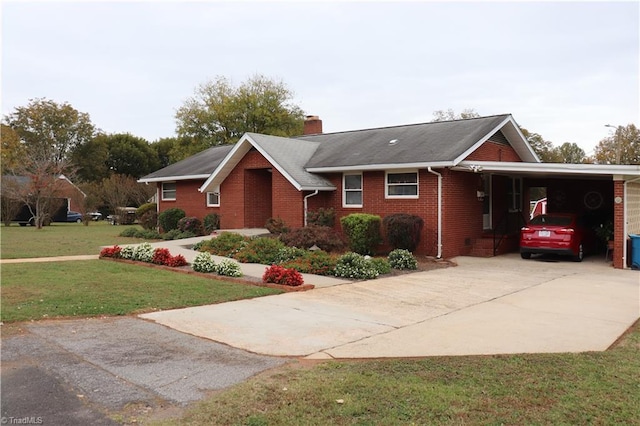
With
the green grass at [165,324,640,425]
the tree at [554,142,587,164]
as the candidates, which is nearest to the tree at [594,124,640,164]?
the tree at [554,142,587,164]

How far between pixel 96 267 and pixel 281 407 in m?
10.4

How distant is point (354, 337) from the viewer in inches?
279

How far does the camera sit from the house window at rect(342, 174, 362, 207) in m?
19.4

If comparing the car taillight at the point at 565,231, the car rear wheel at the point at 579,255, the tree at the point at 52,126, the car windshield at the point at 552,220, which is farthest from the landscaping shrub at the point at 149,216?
the tree at the point at 52,126

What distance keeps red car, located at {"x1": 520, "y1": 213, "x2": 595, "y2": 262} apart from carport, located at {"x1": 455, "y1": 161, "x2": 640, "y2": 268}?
1122 mm

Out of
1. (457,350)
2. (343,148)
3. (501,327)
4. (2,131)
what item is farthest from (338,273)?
(2,131)

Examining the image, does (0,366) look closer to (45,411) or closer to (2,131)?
(45,411)

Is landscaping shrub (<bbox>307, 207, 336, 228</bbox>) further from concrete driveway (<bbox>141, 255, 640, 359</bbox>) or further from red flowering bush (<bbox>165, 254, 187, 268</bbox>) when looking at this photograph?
concrete driveway (<bbox>141, 255, 640, 359</bbox>)

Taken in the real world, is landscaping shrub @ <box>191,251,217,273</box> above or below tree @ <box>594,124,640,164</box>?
below

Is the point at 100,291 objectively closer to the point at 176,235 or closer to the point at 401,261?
the point at 401,261

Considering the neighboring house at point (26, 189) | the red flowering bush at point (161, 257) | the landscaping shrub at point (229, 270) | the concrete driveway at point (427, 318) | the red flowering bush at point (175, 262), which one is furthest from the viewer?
the neighboring house at point (26, 189)

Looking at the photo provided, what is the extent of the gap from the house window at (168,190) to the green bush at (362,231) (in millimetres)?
12542

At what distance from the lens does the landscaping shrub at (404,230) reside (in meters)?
16.5

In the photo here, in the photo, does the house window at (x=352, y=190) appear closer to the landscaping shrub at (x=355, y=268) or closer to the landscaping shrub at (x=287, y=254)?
the landscaping shrub at (x=287, y=254)
